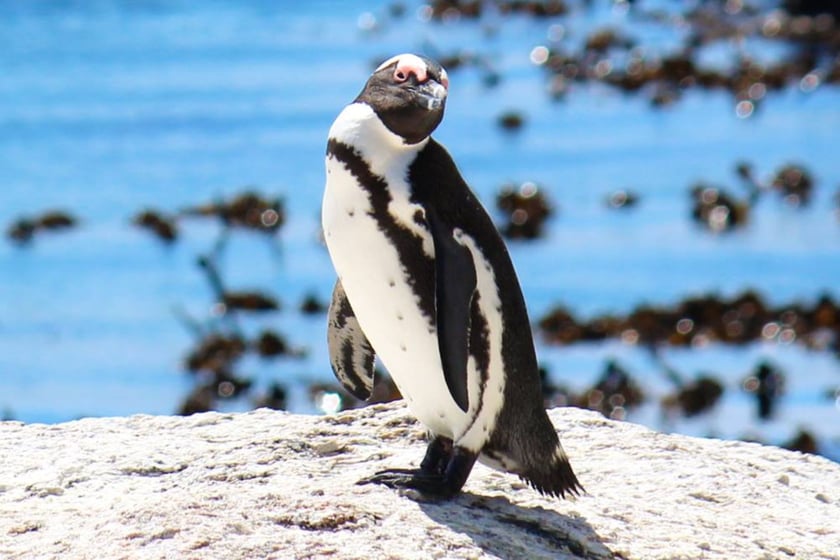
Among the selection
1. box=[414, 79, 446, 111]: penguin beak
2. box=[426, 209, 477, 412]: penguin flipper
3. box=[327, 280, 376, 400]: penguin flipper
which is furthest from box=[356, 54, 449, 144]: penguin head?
box=[327, 280, 376, 400]: penguin flipper

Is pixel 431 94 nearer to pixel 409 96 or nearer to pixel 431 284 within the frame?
pixel 409 96

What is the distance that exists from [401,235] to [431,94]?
26 cm

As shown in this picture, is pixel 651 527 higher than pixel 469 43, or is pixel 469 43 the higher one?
pixel 469 43

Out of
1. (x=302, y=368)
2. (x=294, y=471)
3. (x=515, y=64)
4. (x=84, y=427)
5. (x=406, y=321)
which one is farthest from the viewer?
(x=515, y=64)

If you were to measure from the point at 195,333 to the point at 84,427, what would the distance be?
3992 millimetres

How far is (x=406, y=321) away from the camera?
3174 mm

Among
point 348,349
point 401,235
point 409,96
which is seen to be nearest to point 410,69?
point 409,96

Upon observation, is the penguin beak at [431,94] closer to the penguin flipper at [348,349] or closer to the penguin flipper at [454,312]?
the penguin flipper at [454,312]

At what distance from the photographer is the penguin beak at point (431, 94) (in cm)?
310

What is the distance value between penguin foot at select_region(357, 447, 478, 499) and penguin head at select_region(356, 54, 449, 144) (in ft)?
1.98

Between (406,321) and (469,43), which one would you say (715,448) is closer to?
(406,321)

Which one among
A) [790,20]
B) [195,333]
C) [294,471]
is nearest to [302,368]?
[195,333]

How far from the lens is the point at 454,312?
10.1 feet

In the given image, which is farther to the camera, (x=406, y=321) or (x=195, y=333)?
(x=195, y=333)
